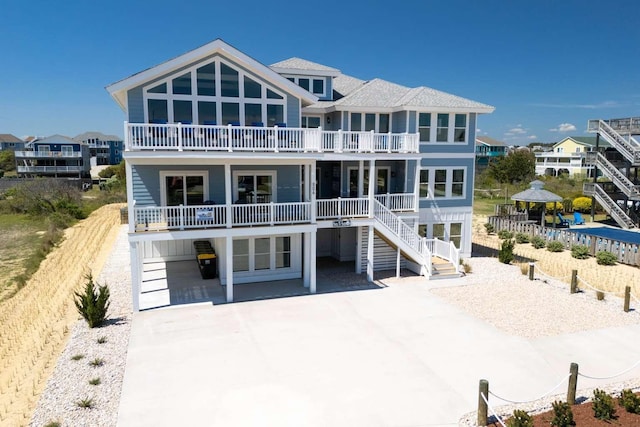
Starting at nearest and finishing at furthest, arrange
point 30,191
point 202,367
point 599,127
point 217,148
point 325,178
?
point 202,367 → point 217,148 → point 325,178 → point 599,127 → point 30,191

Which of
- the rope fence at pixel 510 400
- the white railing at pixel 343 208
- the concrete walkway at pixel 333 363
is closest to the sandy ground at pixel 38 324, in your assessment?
the concrete walkway at pixel 333 363

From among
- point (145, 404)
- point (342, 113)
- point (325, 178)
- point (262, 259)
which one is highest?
point (342, 113)

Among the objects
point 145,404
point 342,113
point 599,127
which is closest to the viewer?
point 145,404

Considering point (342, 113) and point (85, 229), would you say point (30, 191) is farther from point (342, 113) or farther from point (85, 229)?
point (342, 113)

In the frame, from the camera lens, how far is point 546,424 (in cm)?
827

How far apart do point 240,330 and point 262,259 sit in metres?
Result: 5.25

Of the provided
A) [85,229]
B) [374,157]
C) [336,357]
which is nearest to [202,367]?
[336,357]

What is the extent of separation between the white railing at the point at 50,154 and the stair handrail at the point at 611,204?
240ft

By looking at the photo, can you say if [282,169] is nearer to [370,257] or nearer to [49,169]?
[370,257]

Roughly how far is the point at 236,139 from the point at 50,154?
69.9 metres

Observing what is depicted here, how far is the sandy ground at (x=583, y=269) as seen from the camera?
18141 millimetres

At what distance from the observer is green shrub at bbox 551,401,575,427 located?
8.12 metres

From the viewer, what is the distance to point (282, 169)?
1828cm

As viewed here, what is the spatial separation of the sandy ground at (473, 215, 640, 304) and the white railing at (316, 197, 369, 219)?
912cm
